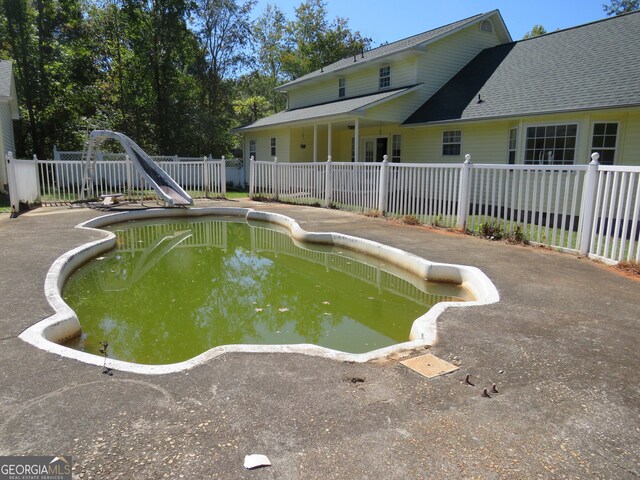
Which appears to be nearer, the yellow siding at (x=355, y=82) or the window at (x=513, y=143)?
the window at (x=513, y=143)

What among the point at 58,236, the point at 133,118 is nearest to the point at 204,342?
the point at 58,236

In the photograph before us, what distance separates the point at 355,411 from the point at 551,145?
39.5ft

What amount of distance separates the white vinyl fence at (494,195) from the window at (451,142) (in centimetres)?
336

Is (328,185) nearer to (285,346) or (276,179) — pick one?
(276,179)

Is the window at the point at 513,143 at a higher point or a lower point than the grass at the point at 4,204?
higher

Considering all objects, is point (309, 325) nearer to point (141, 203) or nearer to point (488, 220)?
point (488, 220)

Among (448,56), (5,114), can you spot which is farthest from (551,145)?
(5,114)

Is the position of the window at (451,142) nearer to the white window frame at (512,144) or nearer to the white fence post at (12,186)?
the white window frame at (512,144)

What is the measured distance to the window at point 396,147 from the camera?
→ 58.5ft

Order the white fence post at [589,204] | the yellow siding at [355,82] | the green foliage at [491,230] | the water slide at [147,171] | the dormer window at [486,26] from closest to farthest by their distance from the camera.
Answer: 1. the white fence post at [589,204]
2. the green foliage at [491,230]
3. the water slide at [147,171]
4. the yellow siding at [355,82]
5. the dormer window at [486,26]

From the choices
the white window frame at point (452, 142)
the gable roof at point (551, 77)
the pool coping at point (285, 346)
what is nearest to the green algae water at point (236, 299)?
the pool coping at point (285, 346)

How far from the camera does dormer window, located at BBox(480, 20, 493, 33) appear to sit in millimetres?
17741

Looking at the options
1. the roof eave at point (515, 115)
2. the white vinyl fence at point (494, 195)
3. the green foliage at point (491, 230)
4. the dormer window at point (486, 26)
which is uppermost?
the dormer window at point (486, 26)

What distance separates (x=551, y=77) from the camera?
13.0m
